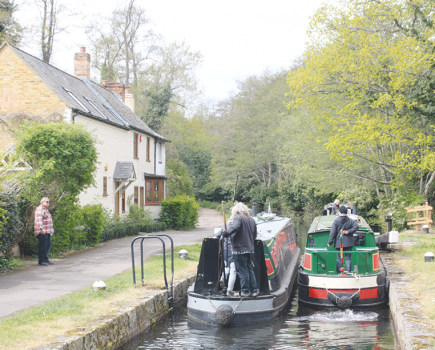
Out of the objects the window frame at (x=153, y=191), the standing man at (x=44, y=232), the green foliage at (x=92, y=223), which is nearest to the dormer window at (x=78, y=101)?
the green foliage at (x=92, y=223)

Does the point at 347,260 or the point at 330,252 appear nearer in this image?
the point at 347,260

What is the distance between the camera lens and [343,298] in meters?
9.28

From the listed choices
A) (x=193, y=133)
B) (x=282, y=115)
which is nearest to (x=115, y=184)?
(x=282, y=115)

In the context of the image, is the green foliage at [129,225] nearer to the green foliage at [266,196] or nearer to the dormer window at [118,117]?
the dormer window at [118,117]

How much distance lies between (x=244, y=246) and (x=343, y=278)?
108 inches

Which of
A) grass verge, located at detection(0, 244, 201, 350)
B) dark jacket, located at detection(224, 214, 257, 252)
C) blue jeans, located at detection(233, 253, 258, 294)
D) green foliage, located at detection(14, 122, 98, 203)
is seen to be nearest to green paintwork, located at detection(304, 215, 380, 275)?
blue jeans, located at detection(233, 253, 258, 294)

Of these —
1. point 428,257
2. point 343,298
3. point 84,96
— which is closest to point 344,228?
point 343,298

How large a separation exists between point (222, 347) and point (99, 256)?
736cm

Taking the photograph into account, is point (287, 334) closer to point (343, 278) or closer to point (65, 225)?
point (343, 278)

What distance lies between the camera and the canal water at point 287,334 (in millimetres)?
7355

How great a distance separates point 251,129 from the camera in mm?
47406

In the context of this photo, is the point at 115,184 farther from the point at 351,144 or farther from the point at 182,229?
the point at 351,144

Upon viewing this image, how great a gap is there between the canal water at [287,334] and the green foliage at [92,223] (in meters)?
7.37

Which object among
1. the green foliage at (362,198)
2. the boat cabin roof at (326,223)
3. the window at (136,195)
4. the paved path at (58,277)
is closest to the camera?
the paved path at (58,277)
